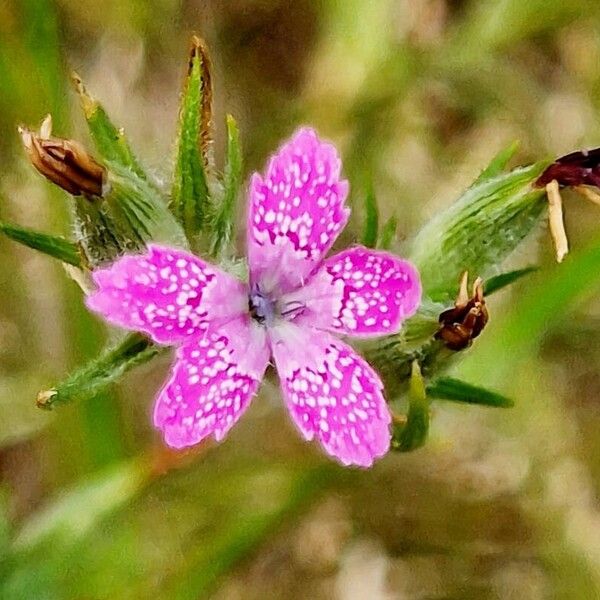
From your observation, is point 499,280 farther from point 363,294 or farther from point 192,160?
point 192,160

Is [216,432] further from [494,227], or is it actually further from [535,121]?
[535,121]

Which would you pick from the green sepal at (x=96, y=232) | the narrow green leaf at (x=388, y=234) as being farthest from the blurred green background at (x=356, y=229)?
the green sepal at (x=96, y=232)

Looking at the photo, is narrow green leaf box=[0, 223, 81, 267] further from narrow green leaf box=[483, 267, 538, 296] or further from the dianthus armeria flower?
narrow green leaf box=[483, 267, 538, 296]

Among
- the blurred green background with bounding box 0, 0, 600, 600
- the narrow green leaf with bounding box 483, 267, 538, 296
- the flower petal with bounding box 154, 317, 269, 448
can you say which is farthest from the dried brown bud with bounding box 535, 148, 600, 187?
the blurred green background with bounding box 0, 0, 600, 600

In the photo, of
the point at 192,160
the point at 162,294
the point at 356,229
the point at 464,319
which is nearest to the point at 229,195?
the point at 192,160

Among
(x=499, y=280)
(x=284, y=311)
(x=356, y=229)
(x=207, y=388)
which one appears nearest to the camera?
(x=207, y=388)

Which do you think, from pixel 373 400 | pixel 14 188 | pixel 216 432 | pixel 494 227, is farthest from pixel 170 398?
pixel 14 188

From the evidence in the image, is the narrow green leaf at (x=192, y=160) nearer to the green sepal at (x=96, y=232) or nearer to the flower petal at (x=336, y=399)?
the green sepal at (x=96, y=232)
